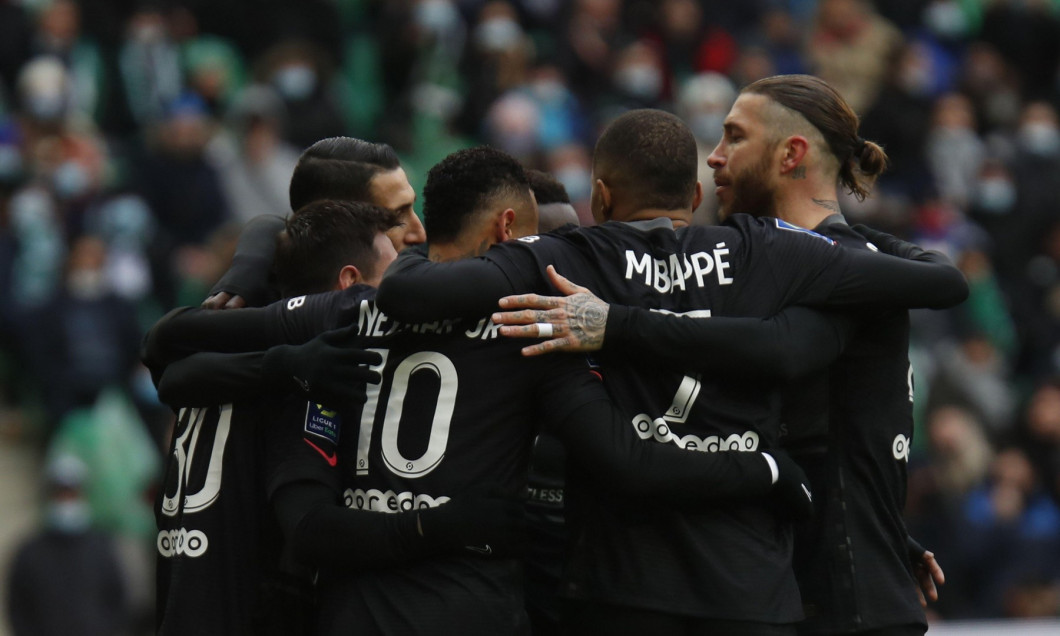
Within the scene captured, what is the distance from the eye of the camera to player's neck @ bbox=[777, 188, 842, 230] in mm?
4578

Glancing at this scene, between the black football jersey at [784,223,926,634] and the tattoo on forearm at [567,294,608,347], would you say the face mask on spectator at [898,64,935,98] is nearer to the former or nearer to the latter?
the black football jersey at [784,223,926,634]

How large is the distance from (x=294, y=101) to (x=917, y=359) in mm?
5196

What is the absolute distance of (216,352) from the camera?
4.45 meters

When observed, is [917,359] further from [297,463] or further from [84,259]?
[297,463]

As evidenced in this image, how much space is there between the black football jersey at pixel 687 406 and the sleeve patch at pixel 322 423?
2.08ft

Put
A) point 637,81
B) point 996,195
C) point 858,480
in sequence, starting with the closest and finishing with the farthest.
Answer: point 858,480
point 996,195
point 637,81

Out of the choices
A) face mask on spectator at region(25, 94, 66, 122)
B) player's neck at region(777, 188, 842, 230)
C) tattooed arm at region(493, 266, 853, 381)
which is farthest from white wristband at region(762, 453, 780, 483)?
face mask on spectator at region(25, 94, 66, 122)

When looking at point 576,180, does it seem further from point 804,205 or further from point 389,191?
point 804,205

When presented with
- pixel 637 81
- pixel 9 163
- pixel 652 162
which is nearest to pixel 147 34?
pixel 9 163

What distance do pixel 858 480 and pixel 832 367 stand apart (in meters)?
0.34

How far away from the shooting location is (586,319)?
4.00m

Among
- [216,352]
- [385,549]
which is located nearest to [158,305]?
[216,352]

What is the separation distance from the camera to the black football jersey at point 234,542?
4.37 m

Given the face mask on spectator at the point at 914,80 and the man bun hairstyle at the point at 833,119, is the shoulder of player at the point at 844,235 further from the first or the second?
the face mask on spectator at the point at 914,80
